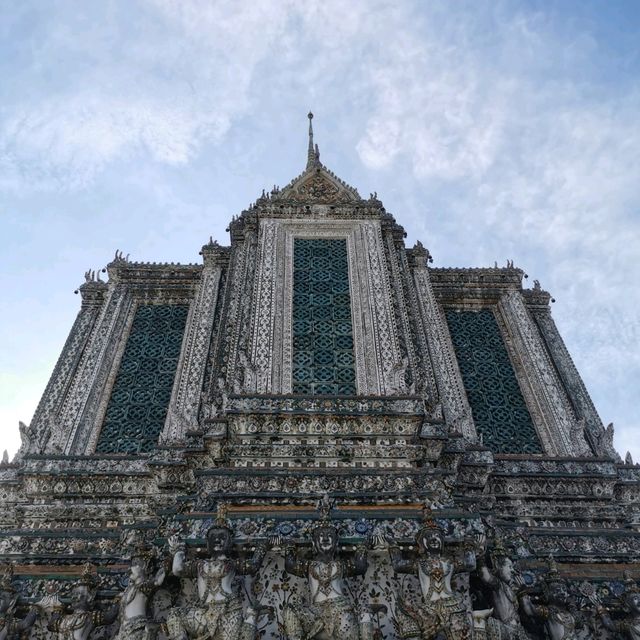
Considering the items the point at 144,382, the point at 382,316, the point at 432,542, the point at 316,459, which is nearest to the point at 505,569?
the point at 432,542

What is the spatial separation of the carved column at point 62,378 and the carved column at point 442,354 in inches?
326

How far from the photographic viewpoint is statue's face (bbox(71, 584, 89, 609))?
264 inches

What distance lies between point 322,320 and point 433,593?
7.47 metres

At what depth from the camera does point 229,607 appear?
20.6ft

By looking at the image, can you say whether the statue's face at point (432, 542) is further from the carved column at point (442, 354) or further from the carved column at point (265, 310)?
the carved column at point (442, 354)

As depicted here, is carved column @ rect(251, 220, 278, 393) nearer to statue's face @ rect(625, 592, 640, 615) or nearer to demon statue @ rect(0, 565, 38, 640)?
demon statue @ rect(0, 565, 38, 640)

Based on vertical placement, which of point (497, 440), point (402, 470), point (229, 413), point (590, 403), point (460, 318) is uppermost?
point (460, 318)

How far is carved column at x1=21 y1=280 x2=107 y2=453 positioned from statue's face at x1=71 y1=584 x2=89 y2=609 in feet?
19.0

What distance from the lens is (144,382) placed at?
1417 centimetres

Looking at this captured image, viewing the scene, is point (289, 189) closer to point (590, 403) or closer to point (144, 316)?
point (144, 316)

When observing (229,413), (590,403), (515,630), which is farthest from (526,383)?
(515,630)

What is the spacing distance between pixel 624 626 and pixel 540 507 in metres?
4.32

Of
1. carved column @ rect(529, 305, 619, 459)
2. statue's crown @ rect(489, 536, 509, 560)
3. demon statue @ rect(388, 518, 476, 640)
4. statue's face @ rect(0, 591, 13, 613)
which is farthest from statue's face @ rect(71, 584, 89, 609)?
carved column @ rect(529, 305, 619, 459)

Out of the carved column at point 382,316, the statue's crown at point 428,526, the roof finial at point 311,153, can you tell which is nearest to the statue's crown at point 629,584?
the statue's crown at point 428,526
